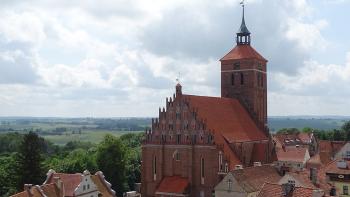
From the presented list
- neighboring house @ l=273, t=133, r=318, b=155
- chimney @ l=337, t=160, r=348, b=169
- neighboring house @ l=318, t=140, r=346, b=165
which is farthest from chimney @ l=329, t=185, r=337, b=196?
neighboring house @ l=273, t=133, r=318, b=155

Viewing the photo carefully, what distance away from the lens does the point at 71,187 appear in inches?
2768

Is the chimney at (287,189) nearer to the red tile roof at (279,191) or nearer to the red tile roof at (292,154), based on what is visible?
the red tile roof at (279,191)

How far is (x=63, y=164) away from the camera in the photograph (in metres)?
106

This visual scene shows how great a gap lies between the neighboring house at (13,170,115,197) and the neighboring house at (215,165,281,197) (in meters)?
18.3

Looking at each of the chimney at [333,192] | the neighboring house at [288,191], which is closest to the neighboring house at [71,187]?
the neighboring house at [288,191]

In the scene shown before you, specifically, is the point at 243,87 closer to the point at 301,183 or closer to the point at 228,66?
the point at 228,66

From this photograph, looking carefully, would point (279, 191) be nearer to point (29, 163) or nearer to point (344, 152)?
point (29, 163)

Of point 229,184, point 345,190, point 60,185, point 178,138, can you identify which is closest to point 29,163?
point 60,185

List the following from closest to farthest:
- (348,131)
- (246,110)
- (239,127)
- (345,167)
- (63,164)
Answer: (345,167) < (239,127) < (246,110) < (63,164) < (348,131)

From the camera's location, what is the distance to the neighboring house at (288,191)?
47509 millimetres

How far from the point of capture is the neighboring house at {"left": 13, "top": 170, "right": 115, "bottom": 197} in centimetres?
6472

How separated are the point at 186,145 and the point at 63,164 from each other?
1609 inches

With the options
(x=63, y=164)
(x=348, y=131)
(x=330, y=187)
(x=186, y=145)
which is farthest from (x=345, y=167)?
(x=348, y=131)

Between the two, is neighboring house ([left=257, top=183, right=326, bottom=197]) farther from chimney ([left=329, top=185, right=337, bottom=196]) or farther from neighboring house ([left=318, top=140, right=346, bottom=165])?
neighboring house ([left=318, top=140, right=346, bottom=165])
